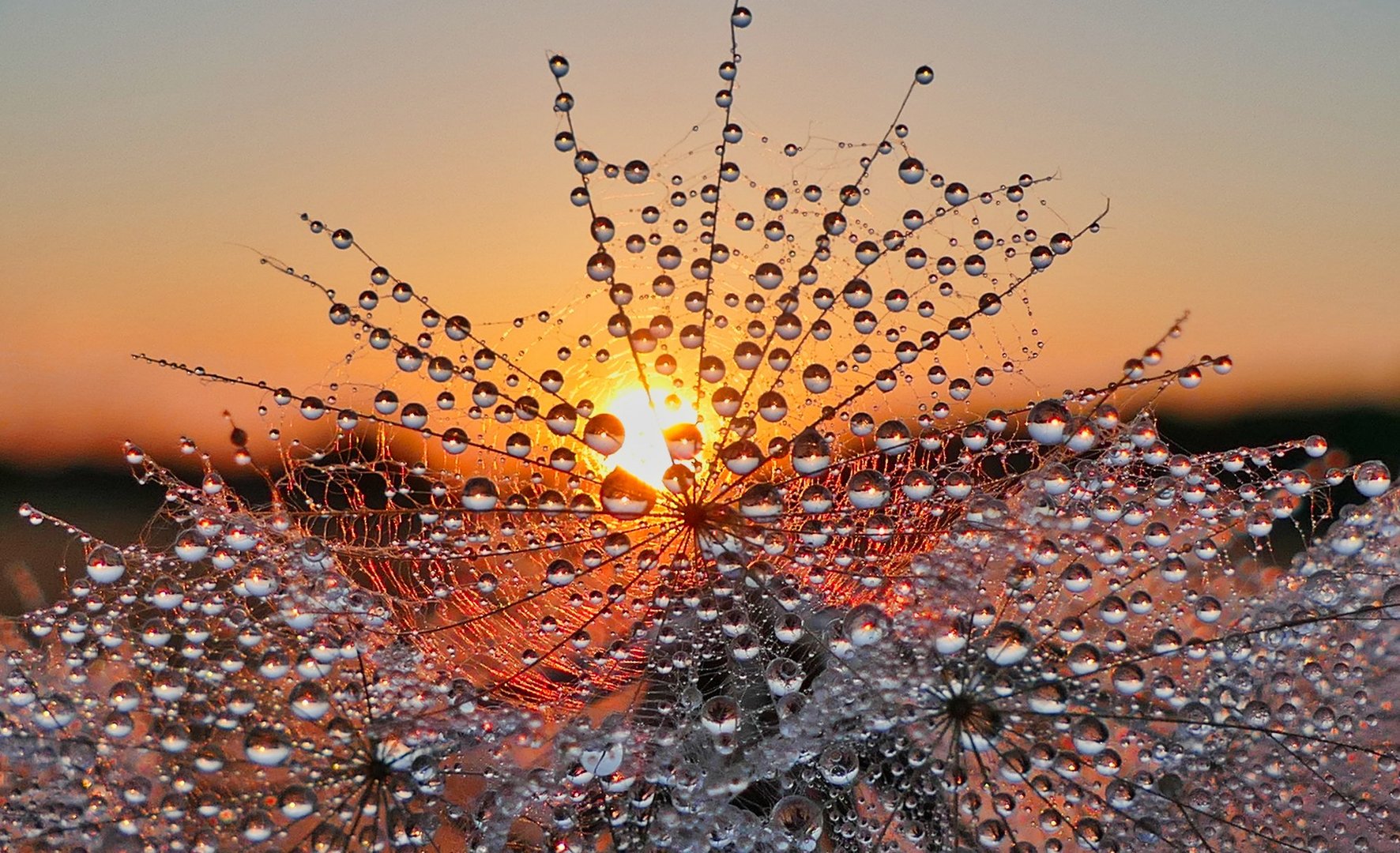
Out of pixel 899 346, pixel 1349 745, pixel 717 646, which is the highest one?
Answer: pixel 899 346

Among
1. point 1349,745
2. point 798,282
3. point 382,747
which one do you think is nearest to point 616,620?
point 382,747

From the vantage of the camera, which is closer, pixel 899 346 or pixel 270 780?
pixel 270 780

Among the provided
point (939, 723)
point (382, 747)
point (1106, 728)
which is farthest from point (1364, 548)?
point (382, 747)

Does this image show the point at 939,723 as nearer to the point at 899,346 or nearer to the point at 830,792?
the point at 830,792

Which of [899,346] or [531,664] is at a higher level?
[899,346]

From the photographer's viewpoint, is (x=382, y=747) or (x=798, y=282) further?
(x=798, y=282)

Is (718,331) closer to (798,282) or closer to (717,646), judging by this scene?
(798,282)

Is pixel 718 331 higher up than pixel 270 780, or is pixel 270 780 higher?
pixel 718 331

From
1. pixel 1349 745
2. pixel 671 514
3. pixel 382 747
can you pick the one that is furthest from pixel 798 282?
pixel 1349 745
